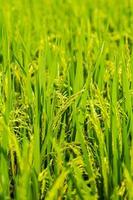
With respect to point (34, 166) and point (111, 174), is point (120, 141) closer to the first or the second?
point (111, 174)

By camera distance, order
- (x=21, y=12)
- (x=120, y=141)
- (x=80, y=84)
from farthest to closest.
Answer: (x=21, y=12) < (x=80, y=84) < (x=120, y=141)

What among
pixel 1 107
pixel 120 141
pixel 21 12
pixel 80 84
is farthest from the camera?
pixel 21 12

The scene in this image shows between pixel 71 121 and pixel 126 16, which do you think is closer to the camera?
pixel 71 121

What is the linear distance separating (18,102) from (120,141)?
1.68 ft

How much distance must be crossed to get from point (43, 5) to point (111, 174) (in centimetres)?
264

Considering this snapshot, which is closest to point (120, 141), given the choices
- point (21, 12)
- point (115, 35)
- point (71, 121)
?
point (71, 121)

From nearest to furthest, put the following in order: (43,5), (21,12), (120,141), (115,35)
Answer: (120,141) < (115,35) < (21,12) < (43,5)

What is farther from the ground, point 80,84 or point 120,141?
point 80,84

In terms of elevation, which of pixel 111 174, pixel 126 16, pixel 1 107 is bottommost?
pixel 111 174

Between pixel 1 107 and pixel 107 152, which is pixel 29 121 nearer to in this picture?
pixel 1 107

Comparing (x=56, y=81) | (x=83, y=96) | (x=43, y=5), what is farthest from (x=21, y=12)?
(x=83, y=96)

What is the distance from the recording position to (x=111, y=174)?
3.91 feet

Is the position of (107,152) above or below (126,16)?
below

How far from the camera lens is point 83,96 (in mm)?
1510
